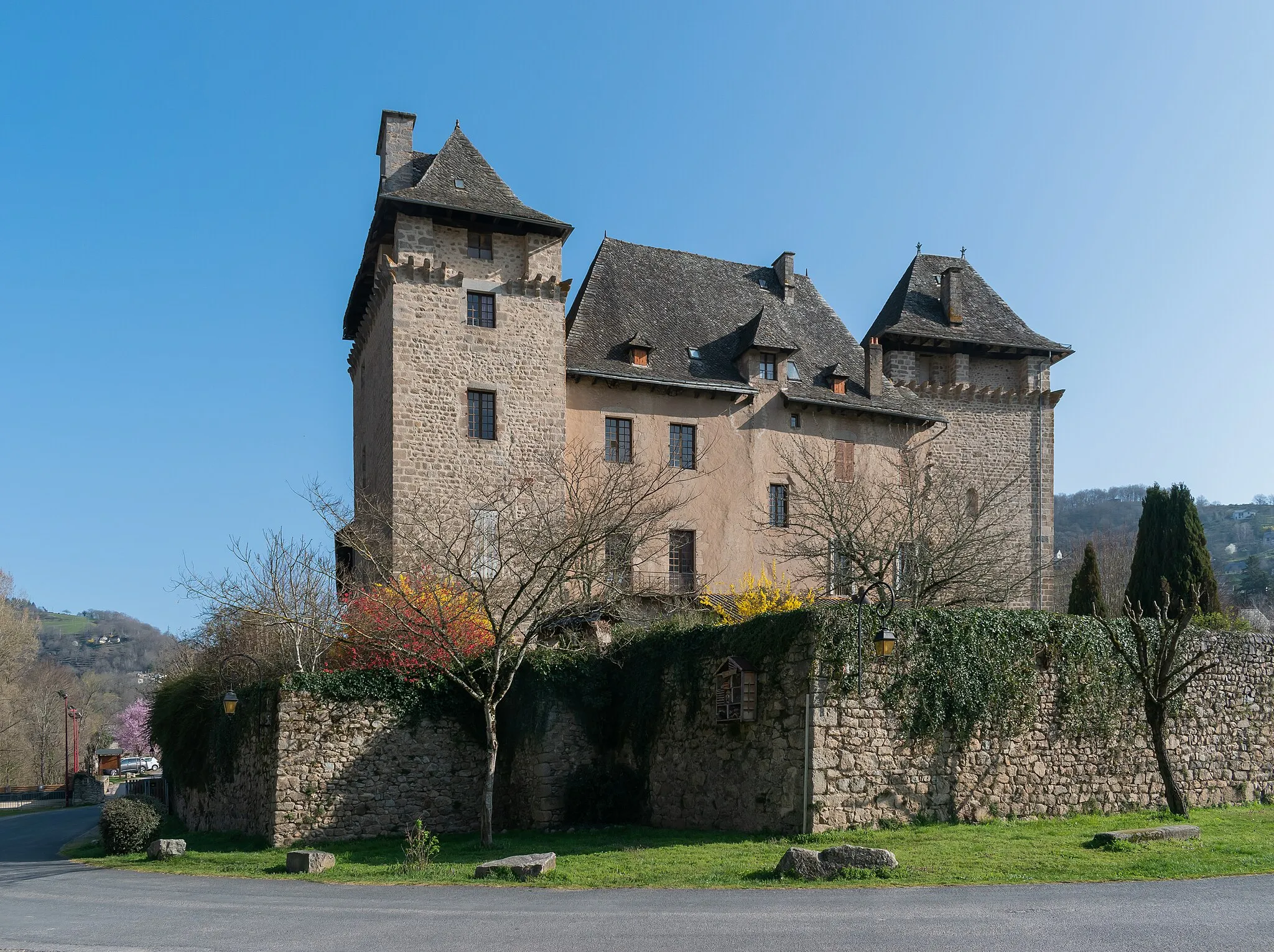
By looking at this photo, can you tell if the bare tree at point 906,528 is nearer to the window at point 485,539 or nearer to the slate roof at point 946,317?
the slate roof at point 946,317

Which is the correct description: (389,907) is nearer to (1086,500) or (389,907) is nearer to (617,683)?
(617,683)

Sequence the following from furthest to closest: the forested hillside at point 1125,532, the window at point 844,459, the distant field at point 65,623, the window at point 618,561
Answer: the distant field at point 65,623
the forested hillside at point 1125,532
the window at point 844,459
the window at point 618,561

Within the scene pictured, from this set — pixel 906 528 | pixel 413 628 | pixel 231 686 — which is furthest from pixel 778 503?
pixel 231 686

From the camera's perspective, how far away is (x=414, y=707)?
21.1 metres

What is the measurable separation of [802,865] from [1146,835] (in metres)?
5.02

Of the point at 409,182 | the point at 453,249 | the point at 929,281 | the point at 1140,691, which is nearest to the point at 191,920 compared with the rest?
the point at 1140,691

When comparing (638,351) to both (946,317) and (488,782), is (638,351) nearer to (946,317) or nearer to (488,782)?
(946,317)

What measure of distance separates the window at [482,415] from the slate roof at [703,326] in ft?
8.72

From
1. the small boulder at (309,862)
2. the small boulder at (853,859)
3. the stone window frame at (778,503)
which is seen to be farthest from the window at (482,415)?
the small boulder at (853,859)

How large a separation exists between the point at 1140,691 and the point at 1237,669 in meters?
2.73

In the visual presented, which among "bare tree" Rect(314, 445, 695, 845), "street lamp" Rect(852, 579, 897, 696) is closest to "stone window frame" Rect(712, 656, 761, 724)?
"street lamp" Rect(852, 579, 897, 696)

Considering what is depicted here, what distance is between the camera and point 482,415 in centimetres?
2995

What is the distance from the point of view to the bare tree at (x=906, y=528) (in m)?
25.4

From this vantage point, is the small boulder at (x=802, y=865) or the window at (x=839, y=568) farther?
the window at (x=839, y=568)
